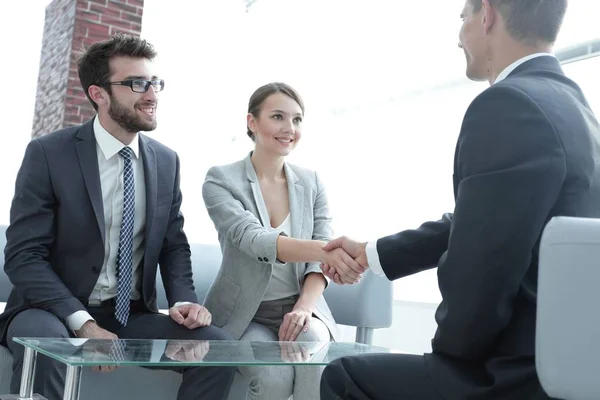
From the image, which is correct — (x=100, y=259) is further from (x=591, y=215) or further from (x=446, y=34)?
(x=446, y=34)

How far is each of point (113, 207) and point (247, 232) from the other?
0.49 metres

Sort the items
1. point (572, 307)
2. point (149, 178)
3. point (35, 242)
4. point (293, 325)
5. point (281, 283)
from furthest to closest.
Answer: point (281, 283)
point (149, 178)
point (293, 325)
point (35, 242)
point (572, 307)

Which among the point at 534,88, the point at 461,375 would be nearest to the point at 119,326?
the point at 461,375

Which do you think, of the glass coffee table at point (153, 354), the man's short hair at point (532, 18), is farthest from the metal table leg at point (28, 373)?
the man's short hair at point (532, 18)

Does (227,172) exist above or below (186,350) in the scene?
above

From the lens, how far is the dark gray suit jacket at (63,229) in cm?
227

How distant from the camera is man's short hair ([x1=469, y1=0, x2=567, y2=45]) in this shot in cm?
151

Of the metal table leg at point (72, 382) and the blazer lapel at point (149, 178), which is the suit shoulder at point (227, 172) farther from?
the metal table leg at point (72, 382)

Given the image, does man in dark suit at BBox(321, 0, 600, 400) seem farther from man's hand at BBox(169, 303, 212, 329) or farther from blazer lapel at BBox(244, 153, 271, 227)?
blazer lapel at BBox(244, 153, 271, 227)

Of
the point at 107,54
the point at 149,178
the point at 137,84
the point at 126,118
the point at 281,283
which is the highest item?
the point at 107,54

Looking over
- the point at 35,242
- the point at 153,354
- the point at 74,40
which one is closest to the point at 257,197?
the point at 35,242

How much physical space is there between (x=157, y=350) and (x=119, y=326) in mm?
633

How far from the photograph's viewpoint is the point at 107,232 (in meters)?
2.43

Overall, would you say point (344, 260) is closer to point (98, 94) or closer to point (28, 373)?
point (28, 373)
